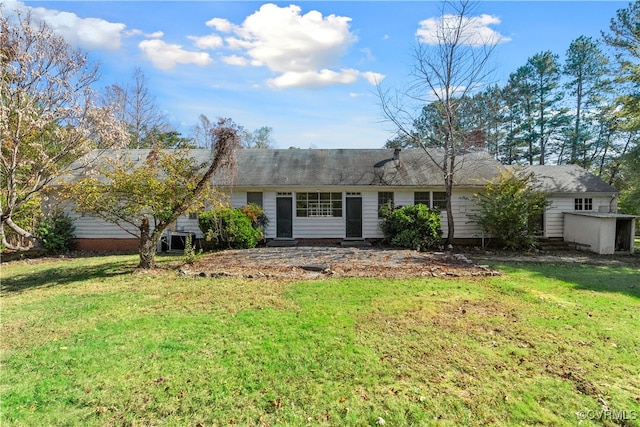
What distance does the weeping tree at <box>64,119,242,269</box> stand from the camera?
809 cm

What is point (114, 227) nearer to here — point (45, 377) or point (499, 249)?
point (45, 377)

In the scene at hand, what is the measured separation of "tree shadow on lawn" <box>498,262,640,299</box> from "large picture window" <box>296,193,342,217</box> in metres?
6.69

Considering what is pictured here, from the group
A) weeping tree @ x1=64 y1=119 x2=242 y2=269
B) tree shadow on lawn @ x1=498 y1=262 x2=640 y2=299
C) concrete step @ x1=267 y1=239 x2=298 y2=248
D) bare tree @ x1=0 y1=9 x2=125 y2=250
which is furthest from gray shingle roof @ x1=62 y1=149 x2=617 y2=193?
tree shadow on lawn @ x1=498 y1=262 x2=640 y2=299

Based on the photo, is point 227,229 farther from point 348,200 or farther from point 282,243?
point 348,200

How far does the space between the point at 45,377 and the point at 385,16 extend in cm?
1158

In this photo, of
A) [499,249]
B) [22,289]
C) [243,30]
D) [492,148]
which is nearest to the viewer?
[22,289]

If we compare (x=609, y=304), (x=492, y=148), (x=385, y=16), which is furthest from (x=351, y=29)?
(x=492, y=148)

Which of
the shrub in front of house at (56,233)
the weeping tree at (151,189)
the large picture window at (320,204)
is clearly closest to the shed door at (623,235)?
the large picture window at (320,204)

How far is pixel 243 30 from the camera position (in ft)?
29.4

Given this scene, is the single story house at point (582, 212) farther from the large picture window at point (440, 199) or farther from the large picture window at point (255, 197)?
the large picture window at point (255, 197)

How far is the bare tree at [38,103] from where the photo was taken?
6.50m

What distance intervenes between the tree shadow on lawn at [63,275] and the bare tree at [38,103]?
0.97 m

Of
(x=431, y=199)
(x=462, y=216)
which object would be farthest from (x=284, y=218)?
(x=462, y=216)

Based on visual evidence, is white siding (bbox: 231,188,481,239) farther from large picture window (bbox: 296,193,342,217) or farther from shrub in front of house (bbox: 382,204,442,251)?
shrub in front of house (bbox: 382,204,442,251)
